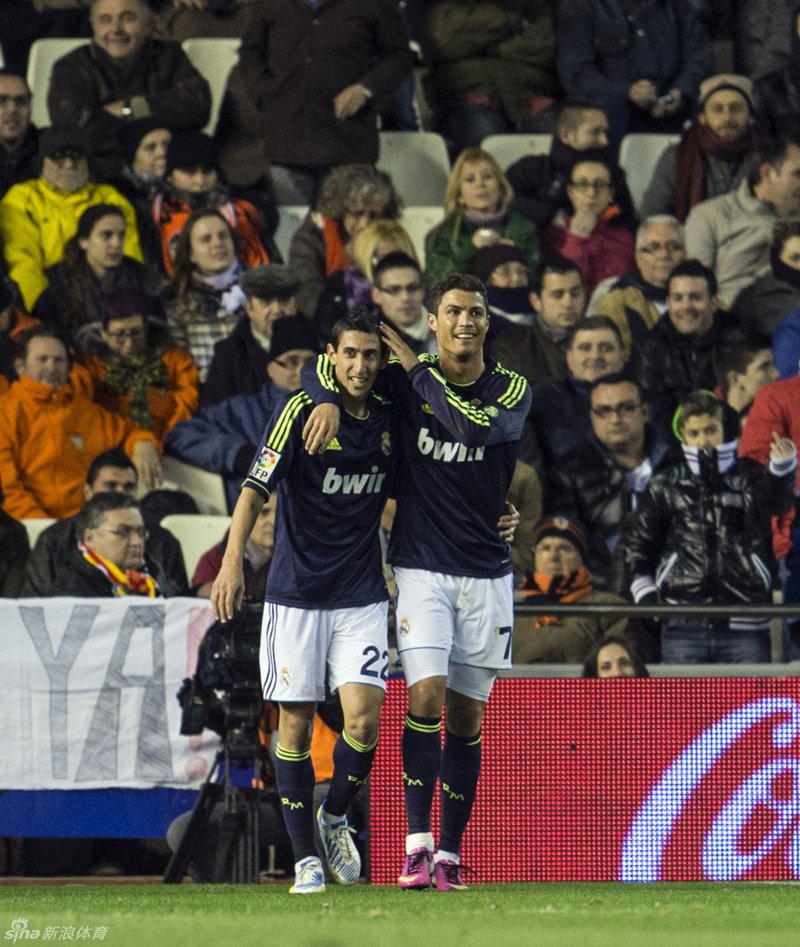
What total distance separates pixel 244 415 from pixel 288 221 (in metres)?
2.27

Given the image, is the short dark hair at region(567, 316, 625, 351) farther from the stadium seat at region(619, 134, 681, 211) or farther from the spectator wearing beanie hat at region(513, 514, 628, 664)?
the stadium seat at region(619, 134, 681, 211)

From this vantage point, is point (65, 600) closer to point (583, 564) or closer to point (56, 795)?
point (56, 795)

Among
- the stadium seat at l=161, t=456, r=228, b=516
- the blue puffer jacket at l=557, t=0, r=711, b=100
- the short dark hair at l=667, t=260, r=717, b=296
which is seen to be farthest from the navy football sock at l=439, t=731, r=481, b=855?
the blue puffer jacket at l=557, t=0, r=711, b=100

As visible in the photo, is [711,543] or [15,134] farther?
[15,134]

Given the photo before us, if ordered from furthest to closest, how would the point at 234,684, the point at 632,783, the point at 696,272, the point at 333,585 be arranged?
1. the point at 696,272
2. the point at 632,783
3. the point at 234,684
4. the point at 333,585

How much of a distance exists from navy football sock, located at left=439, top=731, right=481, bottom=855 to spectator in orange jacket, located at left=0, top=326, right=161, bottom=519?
3.66 meters

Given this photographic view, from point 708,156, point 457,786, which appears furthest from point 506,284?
point 457,786

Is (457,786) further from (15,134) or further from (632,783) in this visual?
(15,134)

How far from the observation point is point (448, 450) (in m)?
5.56

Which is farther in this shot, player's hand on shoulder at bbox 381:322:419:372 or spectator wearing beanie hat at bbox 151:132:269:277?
spectator wearing beanie hat at bbox 151:132:269:277

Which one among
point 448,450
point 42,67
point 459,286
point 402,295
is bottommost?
point 448,450

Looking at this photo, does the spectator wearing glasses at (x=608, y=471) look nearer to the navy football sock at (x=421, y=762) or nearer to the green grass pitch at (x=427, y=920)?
the navy football sock at (x=421, y=762)

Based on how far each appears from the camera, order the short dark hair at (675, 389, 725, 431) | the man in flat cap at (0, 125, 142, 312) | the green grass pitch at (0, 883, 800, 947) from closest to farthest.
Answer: the green grass pitch at (0, 883, 800, 947)
the short dark hair at (675, 389, 725, 431)
the man in flat cap at (0, 125, 142, 312)

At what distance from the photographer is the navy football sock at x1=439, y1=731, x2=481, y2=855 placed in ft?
18.4
